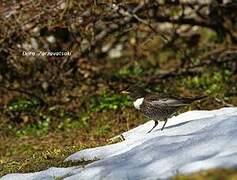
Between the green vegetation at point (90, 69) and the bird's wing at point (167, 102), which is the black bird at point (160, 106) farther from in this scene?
the green vegetation at point (90, 69)

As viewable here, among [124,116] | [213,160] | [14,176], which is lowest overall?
[124,116]

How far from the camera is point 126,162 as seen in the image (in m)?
6.46

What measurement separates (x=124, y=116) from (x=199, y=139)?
5.62 m

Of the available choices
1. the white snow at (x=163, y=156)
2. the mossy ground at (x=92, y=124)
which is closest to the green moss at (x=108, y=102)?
the mossy ground at (x=92, y=124)

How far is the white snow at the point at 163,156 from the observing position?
5.79 m

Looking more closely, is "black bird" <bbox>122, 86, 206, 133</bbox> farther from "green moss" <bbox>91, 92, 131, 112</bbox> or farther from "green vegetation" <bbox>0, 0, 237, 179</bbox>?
"green moss" <bbox>91, 92, 131, 112</bbox>

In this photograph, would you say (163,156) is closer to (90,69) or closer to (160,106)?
(160,106)

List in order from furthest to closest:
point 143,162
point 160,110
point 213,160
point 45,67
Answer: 1. point 45,67
2. point 160,110
3. point 143,162
4. point 213,160

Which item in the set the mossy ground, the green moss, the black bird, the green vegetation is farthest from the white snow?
the green moss

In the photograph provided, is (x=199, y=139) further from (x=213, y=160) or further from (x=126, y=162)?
(x=213, y=160)

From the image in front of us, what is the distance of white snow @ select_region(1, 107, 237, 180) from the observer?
5793mm

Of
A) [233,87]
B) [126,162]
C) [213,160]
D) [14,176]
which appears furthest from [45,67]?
[213,160]

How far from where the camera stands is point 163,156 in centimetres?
631

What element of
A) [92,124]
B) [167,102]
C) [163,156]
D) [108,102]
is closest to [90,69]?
[108,102]
